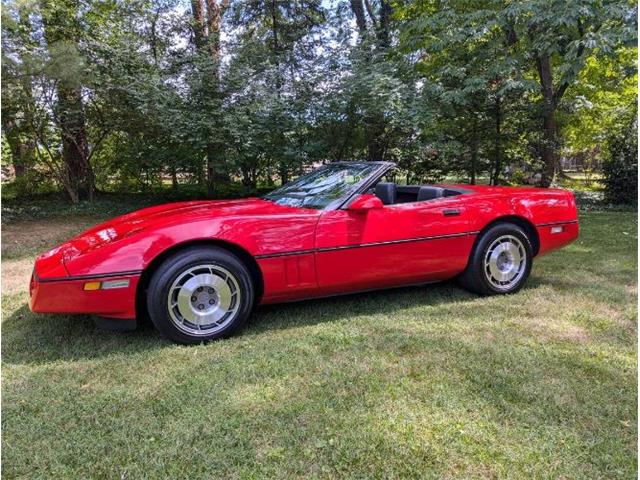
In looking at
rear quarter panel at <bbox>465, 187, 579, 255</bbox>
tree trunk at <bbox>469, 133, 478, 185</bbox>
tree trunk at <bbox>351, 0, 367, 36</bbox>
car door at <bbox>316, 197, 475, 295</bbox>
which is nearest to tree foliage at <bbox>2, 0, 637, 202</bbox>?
tree trunk at <bbox>469, 133, 478, 185</bbox>

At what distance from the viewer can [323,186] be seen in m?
3.84

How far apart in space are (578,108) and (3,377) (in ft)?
38.8

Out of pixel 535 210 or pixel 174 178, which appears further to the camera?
pixel 174 178

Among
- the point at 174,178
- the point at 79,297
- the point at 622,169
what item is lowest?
the point at 79,297

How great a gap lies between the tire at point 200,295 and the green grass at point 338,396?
0.46 ft

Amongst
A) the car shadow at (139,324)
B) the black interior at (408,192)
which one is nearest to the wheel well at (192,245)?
the car shadow at (139,324)

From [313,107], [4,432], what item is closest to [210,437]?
[4,432]

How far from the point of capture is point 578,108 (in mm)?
10594

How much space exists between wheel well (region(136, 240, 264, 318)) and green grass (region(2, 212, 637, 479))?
257 mm

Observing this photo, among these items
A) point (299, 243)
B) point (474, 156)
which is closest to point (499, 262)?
point (299, 243)

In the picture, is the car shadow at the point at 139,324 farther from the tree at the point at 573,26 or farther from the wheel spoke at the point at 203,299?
the tree at the point at 573,26

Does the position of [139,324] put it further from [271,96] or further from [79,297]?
[271,96]

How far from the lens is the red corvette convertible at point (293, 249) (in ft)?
9.42

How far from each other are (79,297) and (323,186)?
2.00 meters
